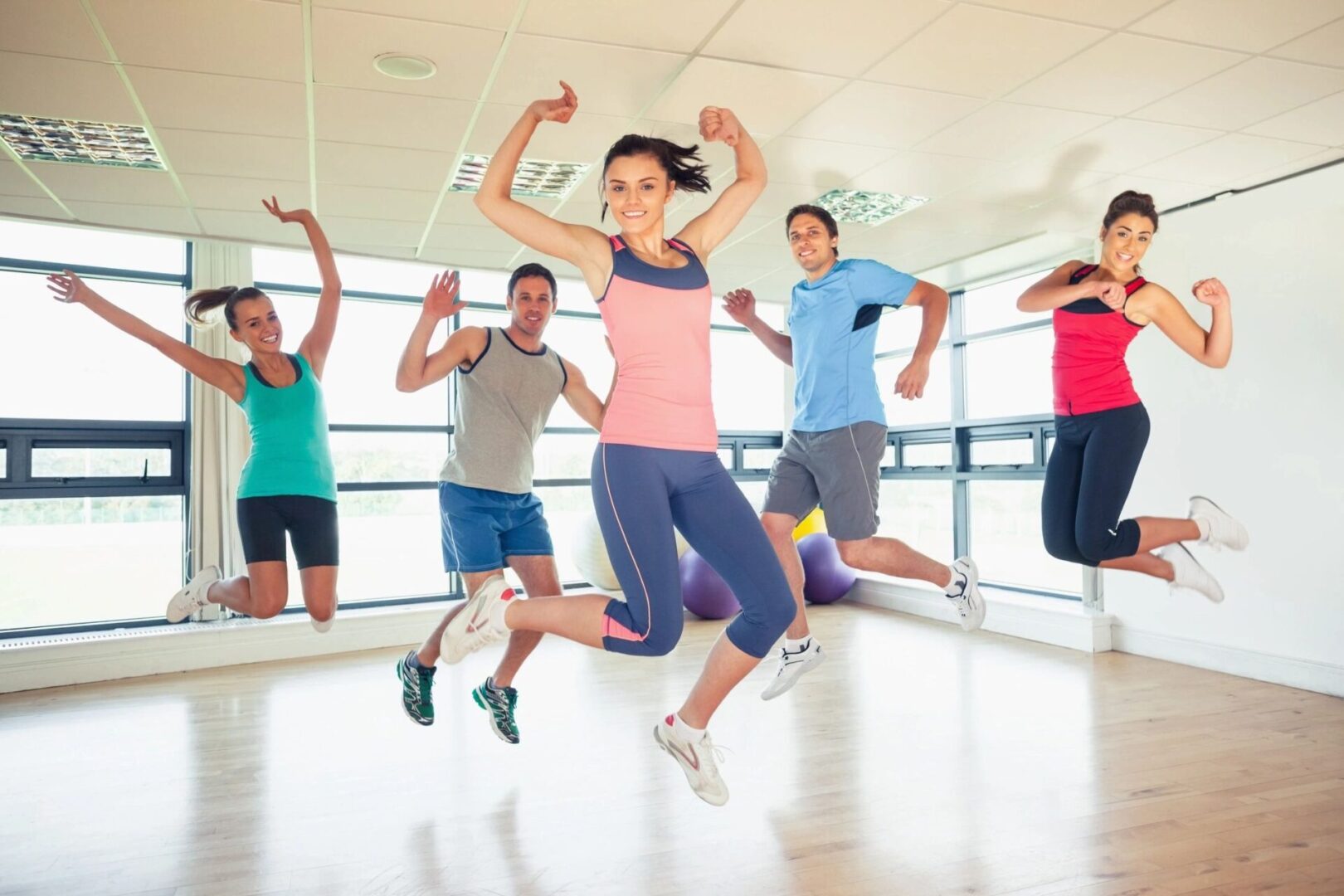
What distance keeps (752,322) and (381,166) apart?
7.03ft

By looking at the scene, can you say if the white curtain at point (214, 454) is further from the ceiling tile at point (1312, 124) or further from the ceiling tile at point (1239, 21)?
the ceiling tile at point (1312, 124)

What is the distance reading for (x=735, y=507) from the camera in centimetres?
210

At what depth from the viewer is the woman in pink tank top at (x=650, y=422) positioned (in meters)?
2.06

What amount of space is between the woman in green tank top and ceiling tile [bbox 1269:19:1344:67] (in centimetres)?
347

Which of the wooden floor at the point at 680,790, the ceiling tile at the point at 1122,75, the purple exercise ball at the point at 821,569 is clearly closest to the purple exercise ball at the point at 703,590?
the purple exercise ball at the point at 821,569

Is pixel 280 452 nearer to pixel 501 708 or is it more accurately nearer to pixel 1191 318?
pixel 501 708

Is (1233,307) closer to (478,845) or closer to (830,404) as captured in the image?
(830,404)

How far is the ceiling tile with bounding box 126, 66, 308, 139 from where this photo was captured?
3314 mm

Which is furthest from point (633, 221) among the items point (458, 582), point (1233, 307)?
point (458, 582)

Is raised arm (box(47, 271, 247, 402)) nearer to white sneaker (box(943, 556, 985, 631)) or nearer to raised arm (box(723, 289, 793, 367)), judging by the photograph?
raised arm (box(723, 289, 793, 367))

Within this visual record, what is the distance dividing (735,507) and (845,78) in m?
2.04

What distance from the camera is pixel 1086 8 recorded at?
9.45ft

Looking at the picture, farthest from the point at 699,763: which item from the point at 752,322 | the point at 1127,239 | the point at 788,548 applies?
the point at 1127,239

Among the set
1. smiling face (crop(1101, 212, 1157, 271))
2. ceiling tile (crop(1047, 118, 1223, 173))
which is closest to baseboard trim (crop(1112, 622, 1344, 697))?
ceiling tile (crop(1047, 118, 1223, 173))
